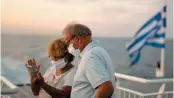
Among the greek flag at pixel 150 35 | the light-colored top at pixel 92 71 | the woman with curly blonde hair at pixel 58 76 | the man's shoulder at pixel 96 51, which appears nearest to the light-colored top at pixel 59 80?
the woman with curly blonde hair at pixel 58 76

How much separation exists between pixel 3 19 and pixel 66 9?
69.8 inches

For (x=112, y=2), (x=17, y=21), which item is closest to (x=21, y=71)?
(x=17, y=21)

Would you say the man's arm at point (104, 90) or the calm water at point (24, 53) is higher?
the man's arm at point (104, 90)

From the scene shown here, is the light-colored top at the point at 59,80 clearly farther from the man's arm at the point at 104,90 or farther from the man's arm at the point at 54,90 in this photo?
the man's arm at the point at 104,90

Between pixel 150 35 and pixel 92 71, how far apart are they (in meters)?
5.36

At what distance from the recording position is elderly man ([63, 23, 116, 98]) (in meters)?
1.49

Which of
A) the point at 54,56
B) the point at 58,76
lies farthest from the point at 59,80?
the point at 54,56

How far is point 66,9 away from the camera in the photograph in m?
7.78

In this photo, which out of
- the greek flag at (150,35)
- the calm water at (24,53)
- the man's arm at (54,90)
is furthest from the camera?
the calm water at (24,53)

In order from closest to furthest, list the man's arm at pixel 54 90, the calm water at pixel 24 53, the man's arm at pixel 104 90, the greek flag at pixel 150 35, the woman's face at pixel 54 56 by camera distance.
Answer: the man's arm at pixel 104 90
the man's arm at pixel 54 90
the woman's face at pixel 54 56
the greek flag at pixel 150 35
the calm water at pixel 24 53

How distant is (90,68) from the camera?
1.51 metres

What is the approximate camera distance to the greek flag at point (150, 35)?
6.55m

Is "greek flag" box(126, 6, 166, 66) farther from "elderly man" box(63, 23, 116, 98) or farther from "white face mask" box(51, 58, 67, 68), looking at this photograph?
"elderly man" box(63, 23, 116, 98)

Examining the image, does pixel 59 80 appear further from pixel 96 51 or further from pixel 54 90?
pixel 96 51
